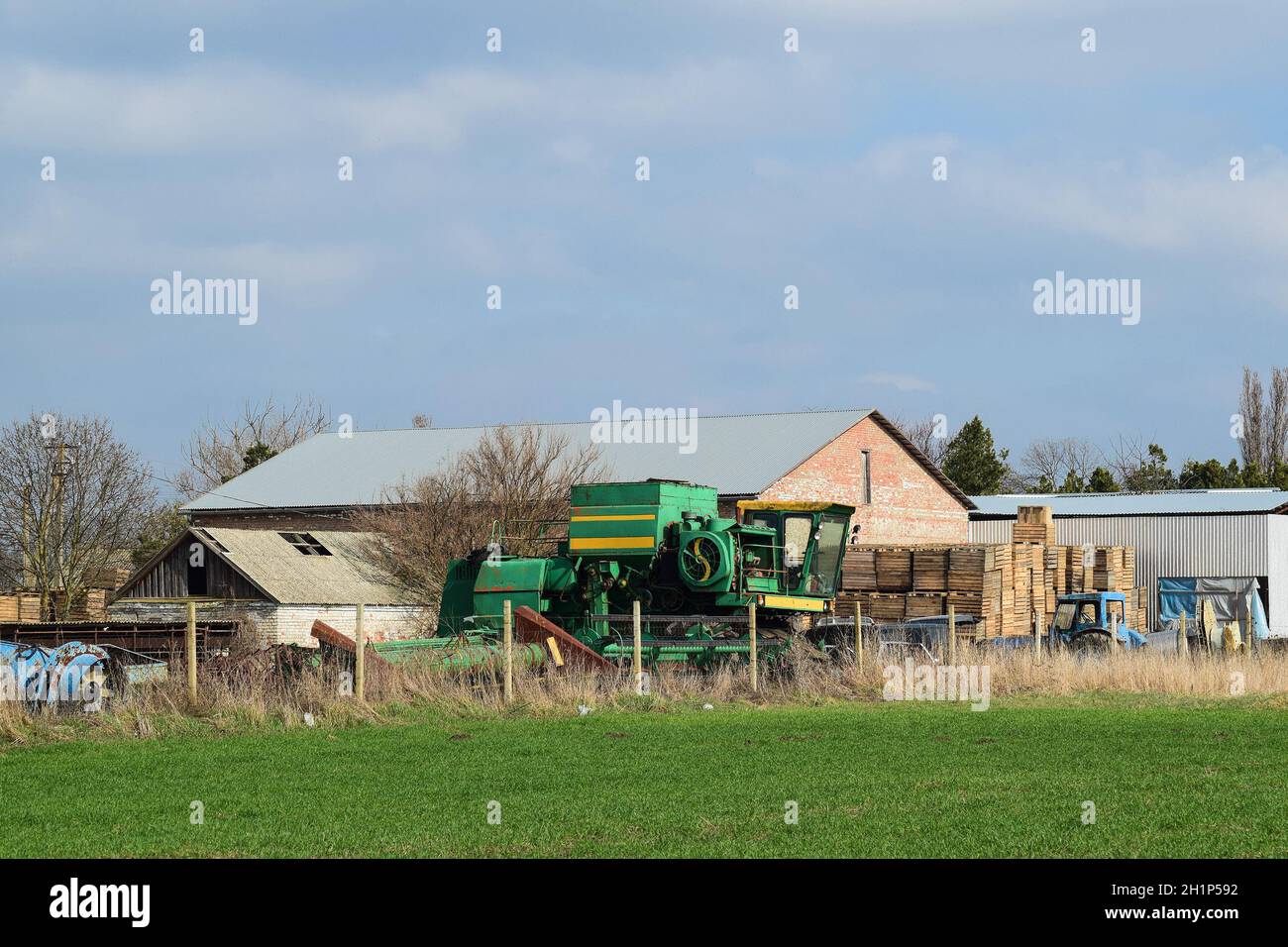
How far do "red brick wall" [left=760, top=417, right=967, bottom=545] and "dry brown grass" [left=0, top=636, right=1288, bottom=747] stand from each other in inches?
875

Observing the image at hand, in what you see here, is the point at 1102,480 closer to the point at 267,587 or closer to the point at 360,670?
the point at 267,587

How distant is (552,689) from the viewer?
23641mm

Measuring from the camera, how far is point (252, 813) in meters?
12.8

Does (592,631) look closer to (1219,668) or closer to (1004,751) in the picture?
(1219,668)

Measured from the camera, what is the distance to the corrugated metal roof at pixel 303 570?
147ft

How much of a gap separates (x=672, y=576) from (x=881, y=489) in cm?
2487

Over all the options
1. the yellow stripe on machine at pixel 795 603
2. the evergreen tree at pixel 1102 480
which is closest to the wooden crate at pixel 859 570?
the yellow stripe on machine at pixel 795 603

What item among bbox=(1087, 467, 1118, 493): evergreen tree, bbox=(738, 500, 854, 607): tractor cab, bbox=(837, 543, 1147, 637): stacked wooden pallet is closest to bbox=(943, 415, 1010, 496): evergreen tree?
bbox=(1087, 467, 1118, 493): evergreen tree

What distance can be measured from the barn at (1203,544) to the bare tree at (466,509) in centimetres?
1741

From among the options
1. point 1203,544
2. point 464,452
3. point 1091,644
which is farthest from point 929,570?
point 464,452

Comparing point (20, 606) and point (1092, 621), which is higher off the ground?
point (20, 606)

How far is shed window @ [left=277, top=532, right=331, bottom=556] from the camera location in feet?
158

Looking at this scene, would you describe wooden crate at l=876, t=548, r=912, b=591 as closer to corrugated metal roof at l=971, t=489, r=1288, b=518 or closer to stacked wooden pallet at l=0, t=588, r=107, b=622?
corrugated metal roof at l=971, t=489, r=1288, b=518
